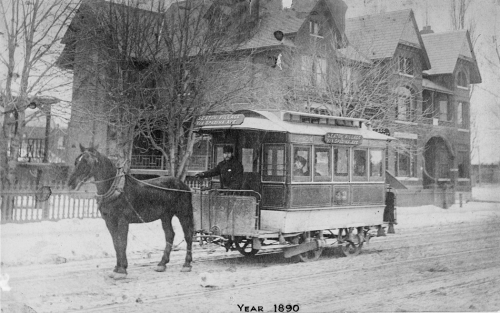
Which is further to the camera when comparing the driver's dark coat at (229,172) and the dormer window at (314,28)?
the dormer window at (314,28)

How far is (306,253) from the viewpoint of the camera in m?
11.0

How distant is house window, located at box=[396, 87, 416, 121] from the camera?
74.9 ft

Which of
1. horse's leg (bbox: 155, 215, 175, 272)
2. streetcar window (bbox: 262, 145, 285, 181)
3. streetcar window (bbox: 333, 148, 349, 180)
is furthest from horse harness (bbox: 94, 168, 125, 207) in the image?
streetcar window (bbox: 333, 148, 349, 180)

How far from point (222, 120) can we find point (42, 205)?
595cm

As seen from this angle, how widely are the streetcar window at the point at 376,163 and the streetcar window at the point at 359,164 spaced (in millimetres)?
283

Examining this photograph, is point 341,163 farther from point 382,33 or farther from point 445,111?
point 445,111

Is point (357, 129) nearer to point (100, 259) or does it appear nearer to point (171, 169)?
point (171, 169)

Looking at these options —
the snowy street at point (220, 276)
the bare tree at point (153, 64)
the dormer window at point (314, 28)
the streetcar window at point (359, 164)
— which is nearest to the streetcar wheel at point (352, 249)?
the snowy street at point (220, 276)

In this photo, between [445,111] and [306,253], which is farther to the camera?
[445,111]

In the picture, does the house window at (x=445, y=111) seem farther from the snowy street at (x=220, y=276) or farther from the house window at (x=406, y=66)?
the snowy street at (x=220, y=276)

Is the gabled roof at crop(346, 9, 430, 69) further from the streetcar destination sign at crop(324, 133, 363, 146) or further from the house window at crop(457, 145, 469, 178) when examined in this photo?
the streetcar destination sign at crop(324, 133, 363, 146)

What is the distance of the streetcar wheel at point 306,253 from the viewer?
10508mm

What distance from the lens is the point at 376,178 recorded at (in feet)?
39.9

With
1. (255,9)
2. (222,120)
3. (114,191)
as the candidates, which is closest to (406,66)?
(255,9)
